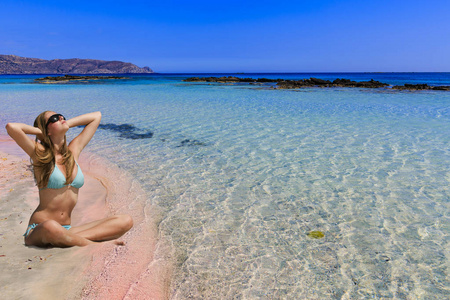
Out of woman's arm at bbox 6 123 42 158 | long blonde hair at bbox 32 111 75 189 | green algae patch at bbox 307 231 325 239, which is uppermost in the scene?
woman's arm at bbox 6 123 42 158

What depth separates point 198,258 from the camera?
14.0 feet

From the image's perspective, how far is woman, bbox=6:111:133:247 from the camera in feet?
12.4

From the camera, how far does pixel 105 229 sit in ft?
14.6

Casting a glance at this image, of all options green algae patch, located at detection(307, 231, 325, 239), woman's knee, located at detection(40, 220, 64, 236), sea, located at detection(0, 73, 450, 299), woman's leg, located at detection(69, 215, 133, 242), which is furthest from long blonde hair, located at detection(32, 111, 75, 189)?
green algae patch, located at detection(307, 231, 325, 239)

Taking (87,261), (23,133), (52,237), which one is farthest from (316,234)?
(23,133)

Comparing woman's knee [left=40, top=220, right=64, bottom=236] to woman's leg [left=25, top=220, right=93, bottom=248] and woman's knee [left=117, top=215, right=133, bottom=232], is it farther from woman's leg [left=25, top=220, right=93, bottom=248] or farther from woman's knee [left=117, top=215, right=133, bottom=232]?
woman's knee [left=117, top=215, right=133, bottom=232]

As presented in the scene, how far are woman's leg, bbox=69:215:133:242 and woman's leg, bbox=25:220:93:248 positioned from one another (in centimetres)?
20

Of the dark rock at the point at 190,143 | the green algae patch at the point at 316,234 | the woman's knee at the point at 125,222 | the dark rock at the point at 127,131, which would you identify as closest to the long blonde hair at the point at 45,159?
the woman's knee at the point at 125,222

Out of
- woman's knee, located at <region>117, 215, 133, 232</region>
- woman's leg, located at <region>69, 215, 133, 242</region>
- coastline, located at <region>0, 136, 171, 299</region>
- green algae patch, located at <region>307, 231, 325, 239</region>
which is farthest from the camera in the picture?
green algae patch, located at <region>307, 231, 325, 239</region>

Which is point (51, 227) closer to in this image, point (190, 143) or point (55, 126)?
point (55, 126)

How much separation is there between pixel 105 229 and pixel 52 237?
75 centimetres

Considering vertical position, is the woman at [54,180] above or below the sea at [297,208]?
above

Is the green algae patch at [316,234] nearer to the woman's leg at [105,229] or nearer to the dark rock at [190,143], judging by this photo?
the woman's leg at [105,229]

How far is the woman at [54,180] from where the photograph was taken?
3773mm
